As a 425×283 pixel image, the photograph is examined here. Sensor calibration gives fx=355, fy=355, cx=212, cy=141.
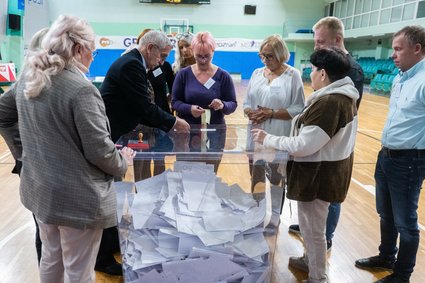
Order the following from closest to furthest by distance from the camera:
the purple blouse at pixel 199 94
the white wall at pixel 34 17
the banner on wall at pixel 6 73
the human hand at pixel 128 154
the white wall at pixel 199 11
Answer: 1. the human hand at pixel 128 154
2. the purple blouse at pixel 199 94
3. the banner on wall at pixel 6 73
4. the white wall at pixel 34 17
5. the white wall at pixel 199 11

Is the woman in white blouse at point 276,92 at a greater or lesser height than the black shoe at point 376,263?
greater

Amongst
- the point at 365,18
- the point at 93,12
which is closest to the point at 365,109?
the point at 365,18

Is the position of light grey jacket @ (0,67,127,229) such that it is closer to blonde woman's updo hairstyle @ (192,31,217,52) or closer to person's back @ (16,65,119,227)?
person's back @ (16,65,119,227)

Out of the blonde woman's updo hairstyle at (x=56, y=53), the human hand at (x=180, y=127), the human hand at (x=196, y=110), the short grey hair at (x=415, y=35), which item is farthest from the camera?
the human hand at (x=196, y=110)

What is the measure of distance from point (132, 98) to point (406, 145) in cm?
147

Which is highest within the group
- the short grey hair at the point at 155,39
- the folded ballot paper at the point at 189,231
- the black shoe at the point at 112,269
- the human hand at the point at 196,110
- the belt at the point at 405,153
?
the short grey hair at the point at 155,39

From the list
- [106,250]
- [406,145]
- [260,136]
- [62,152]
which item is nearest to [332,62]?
[260,136]

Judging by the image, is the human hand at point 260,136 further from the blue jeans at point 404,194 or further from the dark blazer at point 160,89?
the dark blazer at point 160,89

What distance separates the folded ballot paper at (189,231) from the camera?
4.75 feet

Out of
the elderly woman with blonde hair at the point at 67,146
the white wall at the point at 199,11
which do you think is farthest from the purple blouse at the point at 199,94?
the white wall at the point at 199,11

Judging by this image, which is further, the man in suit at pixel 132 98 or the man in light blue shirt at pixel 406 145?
the man in suit at pixel 132 98

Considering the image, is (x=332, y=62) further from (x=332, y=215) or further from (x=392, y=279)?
(x=392, y=279)

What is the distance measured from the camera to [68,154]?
123cm

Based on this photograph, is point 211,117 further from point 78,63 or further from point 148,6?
point 148,6
